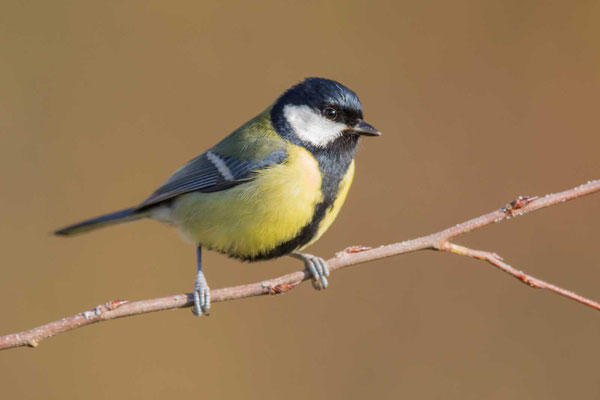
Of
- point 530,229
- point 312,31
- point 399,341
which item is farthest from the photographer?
point 312,31

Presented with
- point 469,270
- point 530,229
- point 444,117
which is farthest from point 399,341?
point 444,117

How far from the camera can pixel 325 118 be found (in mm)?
2457

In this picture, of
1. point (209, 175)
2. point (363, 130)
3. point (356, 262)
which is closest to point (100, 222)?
point (209, 175)

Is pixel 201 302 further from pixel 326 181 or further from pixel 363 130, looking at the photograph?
pixel 363 130

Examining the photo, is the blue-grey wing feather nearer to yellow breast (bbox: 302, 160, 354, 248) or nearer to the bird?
the bird

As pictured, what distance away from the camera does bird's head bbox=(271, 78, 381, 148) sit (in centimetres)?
243

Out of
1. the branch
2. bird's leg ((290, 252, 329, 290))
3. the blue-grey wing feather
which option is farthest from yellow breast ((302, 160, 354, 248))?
the branch

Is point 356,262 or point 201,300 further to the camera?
point 201,300

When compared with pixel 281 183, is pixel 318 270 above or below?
below

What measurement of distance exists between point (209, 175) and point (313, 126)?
50 centimetres

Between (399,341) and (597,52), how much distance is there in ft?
7.72

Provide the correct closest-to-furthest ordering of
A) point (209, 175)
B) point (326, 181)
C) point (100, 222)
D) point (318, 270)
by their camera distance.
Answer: point (318, 270)
point (326, 181)
point (209, 175)
point (100, 222)

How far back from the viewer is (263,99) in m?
4.11

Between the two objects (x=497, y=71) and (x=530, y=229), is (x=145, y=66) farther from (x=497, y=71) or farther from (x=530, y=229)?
(x=530, y=229)
